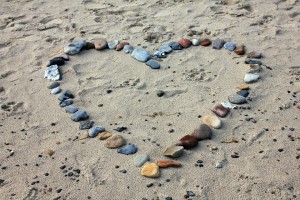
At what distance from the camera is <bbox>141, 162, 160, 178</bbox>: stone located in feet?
9.73

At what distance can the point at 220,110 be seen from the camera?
355cm

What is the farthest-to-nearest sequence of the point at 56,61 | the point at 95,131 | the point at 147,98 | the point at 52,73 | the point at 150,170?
the point at 56,61
the point at 52,73
the point at 147,98
the point at 95,131
the point at 150,170

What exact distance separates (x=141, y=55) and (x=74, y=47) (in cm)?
69

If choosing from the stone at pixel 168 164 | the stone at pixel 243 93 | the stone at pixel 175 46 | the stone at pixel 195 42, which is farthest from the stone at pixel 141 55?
the stone at pixel 168 164

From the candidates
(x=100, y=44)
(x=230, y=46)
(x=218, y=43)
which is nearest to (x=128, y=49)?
(x=100, y=44)

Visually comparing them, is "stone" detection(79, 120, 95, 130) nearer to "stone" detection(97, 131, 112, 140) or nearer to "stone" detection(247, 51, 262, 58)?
"stone" detection(97, 131, 112, 140)

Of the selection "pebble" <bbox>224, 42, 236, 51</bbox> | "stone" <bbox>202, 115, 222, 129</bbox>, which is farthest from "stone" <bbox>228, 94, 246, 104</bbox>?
"pebble" <bbox>224, 42, 236, 51</bbox>

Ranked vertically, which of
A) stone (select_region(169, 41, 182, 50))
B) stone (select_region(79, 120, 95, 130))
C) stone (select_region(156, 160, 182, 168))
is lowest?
stone (select_region(156, 160, 182, 168))

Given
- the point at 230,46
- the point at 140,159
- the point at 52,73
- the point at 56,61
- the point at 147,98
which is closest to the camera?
the point at 140,159

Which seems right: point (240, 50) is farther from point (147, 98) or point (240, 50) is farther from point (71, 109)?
point (71, 109)

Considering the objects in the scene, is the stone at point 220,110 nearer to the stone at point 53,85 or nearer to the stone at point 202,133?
the stone at point 202,133

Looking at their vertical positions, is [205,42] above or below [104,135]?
above

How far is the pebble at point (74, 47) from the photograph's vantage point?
14.7 ft

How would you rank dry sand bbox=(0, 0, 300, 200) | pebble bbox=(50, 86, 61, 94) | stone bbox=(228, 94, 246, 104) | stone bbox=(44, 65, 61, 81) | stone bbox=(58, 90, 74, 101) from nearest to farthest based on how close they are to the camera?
dry sand bbox=(0, 0, 300, 200)
stone bbox=(228, 94, 246, 104)
stone bbox=(58, 90, 74, 101)
pebble bbox=(50, 86, 61, 94)
stone bbox=(44, 65, 61, 81)
